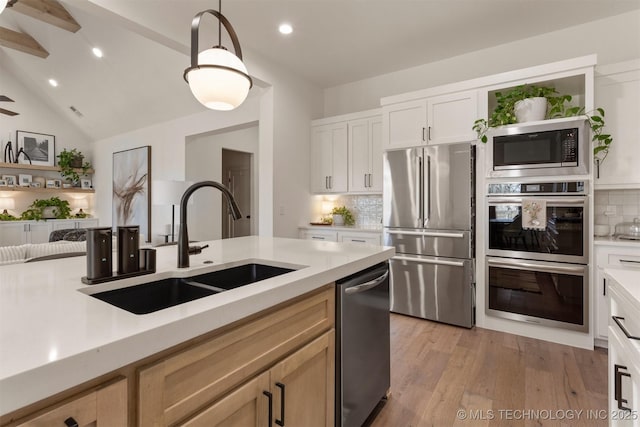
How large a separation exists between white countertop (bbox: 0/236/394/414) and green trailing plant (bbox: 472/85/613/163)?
2458 millimetres

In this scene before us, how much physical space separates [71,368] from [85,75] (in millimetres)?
6331

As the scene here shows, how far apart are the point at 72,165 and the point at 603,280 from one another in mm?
9096

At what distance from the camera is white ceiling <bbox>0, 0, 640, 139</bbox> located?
2.84 m

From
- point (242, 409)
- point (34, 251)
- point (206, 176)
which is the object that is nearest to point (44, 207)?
point (206, 176)

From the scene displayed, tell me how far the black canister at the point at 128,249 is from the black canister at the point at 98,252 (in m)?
0.06

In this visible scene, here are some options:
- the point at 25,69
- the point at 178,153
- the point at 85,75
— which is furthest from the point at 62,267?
the point at 25,69

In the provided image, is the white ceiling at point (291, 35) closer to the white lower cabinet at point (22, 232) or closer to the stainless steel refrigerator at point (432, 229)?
the stainless steel refrigerator at point (432, 229)

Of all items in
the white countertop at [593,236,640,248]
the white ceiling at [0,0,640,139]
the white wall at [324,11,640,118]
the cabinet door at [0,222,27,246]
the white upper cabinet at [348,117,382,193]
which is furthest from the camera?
the cabinet door at [0,222,27,246]

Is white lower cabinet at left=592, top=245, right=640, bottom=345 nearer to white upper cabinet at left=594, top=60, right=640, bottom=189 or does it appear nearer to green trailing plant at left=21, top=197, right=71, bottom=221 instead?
white upper cabinet at left=594, top=60, right=640, bottom=189

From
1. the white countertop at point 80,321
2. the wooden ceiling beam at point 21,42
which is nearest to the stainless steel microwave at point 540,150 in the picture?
the white countertop at point 80,321

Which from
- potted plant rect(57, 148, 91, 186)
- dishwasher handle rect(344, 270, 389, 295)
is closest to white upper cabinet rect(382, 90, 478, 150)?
dishwasher handle rect(344, 270, 389, 295)

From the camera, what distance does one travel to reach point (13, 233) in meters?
6.29

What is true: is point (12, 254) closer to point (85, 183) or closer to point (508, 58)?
point (508, 58)

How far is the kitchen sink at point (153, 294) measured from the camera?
1.12 metres
